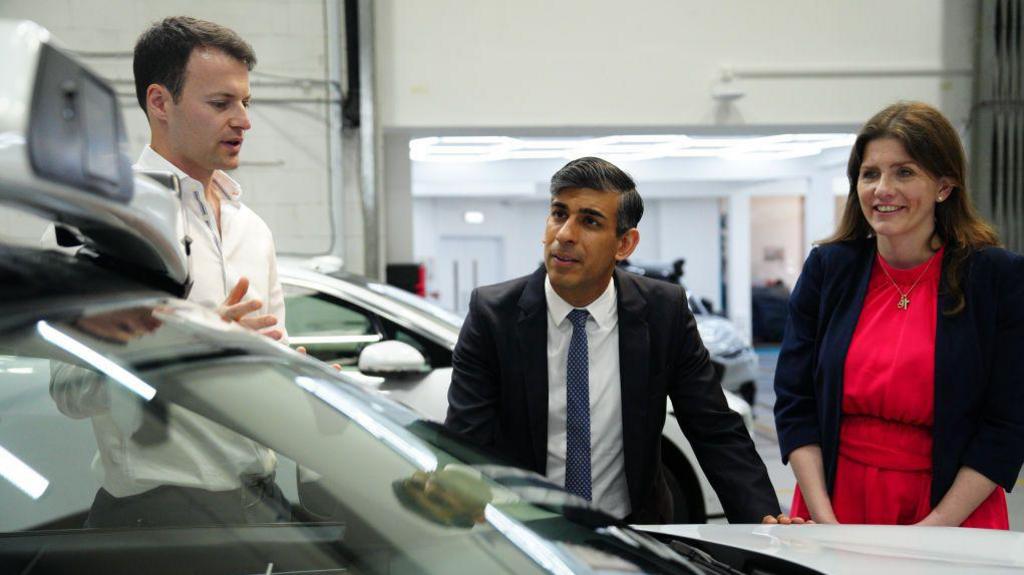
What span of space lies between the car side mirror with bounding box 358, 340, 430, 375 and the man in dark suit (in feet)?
4.46

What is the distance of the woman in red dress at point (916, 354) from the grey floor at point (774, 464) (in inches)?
69.0

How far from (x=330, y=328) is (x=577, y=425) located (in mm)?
2105

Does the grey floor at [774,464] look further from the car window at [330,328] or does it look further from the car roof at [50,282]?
the car roof at [50,282]

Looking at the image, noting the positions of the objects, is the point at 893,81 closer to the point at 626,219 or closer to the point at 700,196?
the point at 626,219

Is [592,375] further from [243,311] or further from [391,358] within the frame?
[391,358]

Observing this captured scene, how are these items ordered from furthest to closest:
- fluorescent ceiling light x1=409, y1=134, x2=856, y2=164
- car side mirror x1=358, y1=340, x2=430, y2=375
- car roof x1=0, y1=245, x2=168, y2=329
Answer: fluorescent ceiling light x1=409, y1=134, x2=856, y2=164
car side mirror x1=358, y1=340, x2=430, y2=375
car roof x1=0, y1=245, x2=168, y2=329

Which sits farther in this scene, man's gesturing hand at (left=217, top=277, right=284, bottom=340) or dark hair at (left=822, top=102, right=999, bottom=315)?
dark hair at (left=822, top=102, right=999, bottom=315)

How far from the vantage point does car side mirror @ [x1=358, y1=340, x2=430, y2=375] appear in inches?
130

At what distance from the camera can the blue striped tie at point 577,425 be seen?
1.89 m

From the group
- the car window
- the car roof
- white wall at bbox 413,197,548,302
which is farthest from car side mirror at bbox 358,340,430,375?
white wall at bbox 413,197,548,302

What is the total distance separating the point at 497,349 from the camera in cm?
192

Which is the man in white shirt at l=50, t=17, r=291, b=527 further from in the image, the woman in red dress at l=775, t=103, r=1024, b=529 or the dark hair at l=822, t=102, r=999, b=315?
the dark hair at l=822, t=102, r=999, b=315

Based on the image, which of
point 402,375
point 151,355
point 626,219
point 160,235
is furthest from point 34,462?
point 402,375

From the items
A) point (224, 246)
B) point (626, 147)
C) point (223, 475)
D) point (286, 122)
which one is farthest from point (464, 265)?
point (223, 475)
